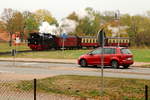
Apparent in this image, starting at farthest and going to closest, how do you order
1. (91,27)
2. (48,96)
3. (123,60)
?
(91,27) < (123,60) < (48,96)

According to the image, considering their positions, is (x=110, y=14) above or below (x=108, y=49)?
above

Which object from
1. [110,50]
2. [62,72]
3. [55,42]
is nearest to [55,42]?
[55,42]

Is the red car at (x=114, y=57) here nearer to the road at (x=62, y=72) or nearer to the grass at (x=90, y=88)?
the road at (x=62, y=72)

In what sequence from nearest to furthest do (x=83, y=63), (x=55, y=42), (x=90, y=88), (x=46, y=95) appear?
1. (x=46, y=95)
2. (x=90, y=88)
3. (x=83, y=63)
4. (x=55, y=42)

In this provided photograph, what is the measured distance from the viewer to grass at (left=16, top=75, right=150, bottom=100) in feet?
42.1

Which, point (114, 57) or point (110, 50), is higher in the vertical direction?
point (110, 50)

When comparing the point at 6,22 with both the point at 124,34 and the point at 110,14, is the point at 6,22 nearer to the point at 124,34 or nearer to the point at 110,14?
the point at 124,34

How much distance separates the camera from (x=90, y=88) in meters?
14.3

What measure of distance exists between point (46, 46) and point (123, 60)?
3933cm

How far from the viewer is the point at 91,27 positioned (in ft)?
360

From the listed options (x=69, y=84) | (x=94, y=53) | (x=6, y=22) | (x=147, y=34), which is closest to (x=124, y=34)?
(x=147, y=34)

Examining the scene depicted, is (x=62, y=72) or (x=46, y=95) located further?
(x=62, y=72)

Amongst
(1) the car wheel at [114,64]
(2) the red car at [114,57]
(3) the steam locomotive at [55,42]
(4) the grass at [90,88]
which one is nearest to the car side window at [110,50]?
(2) the red car at [114,57]

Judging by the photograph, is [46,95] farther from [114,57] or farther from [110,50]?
[110,50]
